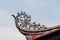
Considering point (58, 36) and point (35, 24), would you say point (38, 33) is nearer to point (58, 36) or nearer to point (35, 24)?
point (35, 24)

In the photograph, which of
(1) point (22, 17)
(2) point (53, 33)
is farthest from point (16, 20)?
(2) point (53, 33)

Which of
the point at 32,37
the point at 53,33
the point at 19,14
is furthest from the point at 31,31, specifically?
the point at 53,33

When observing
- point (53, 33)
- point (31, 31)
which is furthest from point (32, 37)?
point (53, 33)

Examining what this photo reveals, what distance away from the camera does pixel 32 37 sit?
19453 millimetres

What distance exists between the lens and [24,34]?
66.2 ft

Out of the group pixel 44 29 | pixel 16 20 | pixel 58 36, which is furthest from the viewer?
pixel 16 20

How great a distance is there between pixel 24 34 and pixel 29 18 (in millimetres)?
1366

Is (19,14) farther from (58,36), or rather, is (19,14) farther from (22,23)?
(58,36)

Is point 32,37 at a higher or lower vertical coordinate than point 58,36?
lower

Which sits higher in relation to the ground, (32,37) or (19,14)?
(19,14)

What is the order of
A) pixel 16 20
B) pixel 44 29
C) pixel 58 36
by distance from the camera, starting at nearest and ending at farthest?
pixel 58 36
pixel 44 29
pixel 16 20

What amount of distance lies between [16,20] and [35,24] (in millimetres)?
1701

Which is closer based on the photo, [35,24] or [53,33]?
[53,33]

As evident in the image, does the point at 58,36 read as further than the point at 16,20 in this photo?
No
